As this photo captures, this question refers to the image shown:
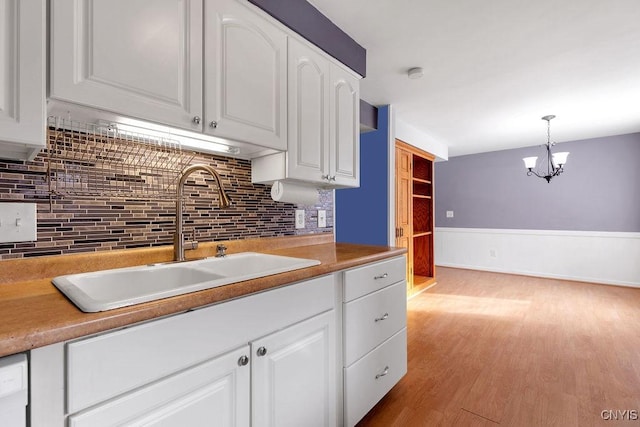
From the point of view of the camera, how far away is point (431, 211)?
4648 mm

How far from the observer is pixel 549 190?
4.99m

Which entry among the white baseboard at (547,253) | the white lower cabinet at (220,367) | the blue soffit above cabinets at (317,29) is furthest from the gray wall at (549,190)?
the white lower cabinet at (220,367)

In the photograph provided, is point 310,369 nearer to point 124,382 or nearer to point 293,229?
point 124,382

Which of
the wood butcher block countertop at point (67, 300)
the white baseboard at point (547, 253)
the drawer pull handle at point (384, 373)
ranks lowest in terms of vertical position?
the drawer pull handle at point (384, 373)


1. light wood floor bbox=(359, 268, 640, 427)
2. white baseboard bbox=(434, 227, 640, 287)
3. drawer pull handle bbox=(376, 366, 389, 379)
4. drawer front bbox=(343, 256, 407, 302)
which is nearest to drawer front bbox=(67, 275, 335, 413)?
drawer front bbox=(343, 256, 407, 302)

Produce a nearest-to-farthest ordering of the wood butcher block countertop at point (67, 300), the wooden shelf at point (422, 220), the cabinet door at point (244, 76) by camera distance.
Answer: the wood butcher block countertop at point (67, 300), the cabinet door at point (244, 76), the wooden shelf at point (422, 220)

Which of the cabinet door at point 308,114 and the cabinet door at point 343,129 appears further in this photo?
the cabinet door at point 343,129

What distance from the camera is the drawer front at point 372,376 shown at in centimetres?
144

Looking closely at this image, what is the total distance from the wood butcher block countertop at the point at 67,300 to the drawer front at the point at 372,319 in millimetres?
216

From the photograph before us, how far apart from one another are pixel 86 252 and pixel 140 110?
58 centimetres

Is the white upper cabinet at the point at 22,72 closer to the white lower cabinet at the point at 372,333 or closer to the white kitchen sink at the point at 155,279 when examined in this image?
the white kitchen sink at the point at 155,279

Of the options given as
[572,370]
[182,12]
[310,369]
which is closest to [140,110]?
[182,12]

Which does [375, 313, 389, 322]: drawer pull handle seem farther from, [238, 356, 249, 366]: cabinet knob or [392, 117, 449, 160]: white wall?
[392, 117, 449, 160]: white wall

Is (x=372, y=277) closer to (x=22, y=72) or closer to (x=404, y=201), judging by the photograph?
(x=22, y=72)
